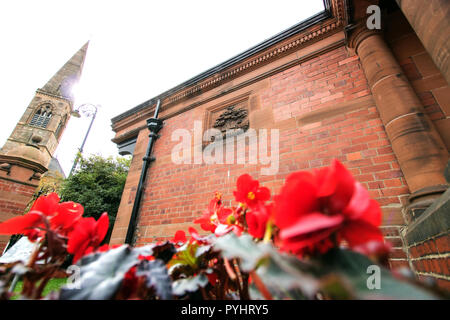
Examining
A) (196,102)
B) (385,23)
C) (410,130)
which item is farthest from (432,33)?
(196,102)

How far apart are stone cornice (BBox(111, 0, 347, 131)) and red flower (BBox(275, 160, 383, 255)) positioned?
2.96 metres

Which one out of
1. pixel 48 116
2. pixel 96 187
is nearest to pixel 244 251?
pixel 96 187

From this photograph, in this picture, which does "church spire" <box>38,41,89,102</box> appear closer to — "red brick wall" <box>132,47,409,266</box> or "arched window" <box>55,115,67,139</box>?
"arched window" <box>55,115,67,139</box>

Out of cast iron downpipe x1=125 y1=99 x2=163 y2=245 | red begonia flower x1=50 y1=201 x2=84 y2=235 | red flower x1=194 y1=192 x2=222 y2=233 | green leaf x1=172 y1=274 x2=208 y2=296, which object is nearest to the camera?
green leaf x1=172 y1=274 x2=208 y2=296

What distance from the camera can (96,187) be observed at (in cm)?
724

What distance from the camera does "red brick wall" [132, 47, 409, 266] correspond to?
6.09ft

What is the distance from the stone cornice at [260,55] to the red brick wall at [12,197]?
4.58 metres

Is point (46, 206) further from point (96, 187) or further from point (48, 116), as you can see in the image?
point (48, 116)

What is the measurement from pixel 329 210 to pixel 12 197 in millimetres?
8665

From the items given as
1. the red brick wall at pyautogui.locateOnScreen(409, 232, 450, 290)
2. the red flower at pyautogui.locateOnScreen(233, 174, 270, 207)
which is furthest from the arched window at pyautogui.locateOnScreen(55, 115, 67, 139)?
the red brick wall at pyautogui.locateOnScreen(409, 232, 450, 290)

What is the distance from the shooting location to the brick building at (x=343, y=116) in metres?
1.52

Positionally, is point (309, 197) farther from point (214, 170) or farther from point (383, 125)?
point (214, 170)

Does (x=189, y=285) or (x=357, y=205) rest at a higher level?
(x=357, y=205)

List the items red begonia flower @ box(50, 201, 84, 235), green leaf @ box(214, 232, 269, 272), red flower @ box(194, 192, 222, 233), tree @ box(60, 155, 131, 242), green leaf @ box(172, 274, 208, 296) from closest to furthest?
green leaf @ box(214, 232, 269, 272), green leaf @ box(172, 274, 208, 296), red begonia flower @ box(50, 201, 84, 235), red flower @ box(194, 192, 222, 233), tree @ box(60, 155, 131, 242)
